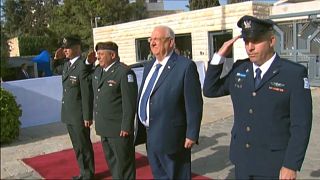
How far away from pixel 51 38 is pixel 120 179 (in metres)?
37.0

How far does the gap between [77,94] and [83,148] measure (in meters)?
0.59

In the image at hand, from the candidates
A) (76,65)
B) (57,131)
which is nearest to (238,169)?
(76,65)

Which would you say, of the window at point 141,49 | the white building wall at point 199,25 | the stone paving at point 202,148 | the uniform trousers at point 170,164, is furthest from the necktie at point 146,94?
the window at point 141,49

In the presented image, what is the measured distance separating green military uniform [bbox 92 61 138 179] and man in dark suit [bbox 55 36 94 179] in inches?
11.5

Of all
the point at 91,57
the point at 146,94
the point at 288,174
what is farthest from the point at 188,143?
the point at 91,57

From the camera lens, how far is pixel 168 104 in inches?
116

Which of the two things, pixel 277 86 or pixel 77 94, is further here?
pixel 77 94

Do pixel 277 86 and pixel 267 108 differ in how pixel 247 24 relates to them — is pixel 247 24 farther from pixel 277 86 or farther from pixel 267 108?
pixel 267 108

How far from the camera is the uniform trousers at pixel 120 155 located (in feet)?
12.4

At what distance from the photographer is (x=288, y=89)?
2.18 meters

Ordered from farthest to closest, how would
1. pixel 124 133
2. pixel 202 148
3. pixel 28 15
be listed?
pixel 28 15, pixel 202 148, pixel 124 133

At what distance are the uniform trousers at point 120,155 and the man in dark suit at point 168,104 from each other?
779mm

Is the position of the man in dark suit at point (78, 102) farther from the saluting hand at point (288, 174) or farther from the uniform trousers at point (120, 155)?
the saluting hand at point (288, 174)

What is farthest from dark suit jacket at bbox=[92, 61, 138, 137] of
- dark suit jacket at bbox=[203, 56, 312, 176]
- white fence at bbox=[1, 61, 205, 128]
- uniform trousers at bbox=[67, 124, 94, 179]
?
white fence at bbox=[1, 61, 205, 128]
